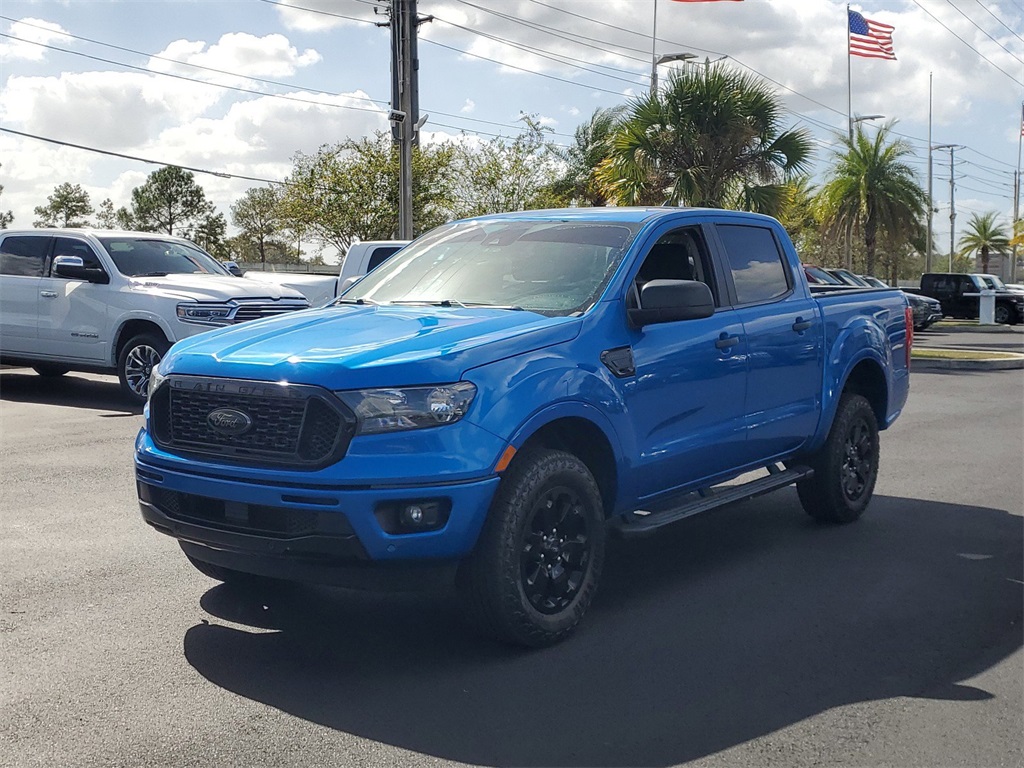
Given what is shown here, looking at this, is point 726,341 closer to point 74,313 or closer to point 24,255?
point 74,313

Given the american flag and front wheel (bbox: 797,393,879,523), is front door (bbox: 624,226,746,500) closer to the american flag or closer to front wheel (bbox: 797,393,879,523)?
front wheel (bbox: 797,393,879,523)

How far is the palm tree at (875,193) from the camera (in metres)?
44.2

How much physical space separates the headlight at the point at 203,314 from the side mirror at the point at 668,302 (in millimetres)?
8129

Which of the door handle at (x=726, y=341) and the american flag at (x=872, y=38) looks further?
the american flag at (x=872, y=38)

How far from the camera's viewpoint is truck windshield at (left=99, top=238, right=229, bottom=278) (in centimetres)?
1371

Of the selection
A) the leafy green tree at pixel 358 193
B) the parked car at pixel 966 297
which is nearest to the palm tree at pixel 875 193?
the parked car at pixel 966 297

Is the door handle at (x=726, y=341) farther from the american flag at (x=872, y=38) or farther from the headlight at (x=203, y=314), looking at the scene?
the american flag at (x=872, y=38)

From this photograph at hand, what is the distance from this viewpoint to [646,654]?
4.90m

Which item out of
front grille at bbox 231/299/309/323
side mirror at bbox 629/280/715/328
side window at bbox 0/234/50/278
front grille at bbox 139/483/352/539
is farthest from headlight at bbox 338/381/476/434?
side window at bbox 0/234/50/278

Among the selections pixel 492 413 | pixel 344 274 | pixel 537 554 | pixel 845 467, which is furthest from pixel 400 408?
pixel 344 274

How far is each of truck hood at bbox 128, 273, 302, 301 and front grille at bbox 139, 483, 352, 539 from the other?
8313 millimetres

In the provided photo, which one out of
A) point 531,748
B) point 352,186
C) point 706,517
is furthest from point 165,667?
point 352,186

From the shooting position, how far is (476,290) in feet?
19.1

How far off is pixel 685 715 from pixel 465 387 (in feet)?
4.85
